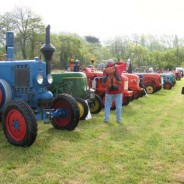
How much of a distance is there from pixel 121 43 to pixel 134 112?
63.2 metres

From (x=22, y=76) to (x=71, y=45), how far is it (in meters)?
47.9

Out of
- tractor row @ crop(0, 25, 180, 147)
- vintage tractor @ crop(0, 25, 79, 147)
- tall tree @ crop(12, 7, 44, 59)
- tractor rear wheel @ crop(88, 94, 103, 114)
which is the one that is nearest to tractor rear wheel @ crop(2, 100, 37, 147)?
tractor row @ crop(0, 25, 180, 147)

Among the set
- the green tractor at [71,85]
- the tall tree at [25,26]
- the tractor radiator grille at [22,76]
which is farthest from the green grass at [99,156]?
the tall tree at [25,26]

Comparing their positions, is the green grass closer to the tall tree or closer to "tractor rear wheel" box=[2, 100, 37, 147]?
"tractor rear wheel" box=[2, 100, 37, 147]

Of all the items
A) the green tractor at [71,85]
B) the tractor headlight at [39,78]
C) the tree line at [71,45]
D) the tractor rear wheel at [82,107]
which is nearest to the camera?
the tractor headlight at [39,78]

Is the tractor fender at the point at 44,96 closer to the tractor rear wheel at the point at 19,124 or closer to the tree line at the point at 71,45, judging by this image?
the tractor rear wheel at the point at 19,124

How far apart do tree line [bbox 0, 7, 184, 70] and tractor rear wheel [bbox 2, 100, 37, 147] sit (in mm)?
11615

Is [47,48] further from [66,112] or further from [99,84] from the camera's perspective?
[99,84]

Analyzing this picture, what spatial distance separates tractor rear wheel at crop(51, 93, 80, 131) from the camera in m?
6.44

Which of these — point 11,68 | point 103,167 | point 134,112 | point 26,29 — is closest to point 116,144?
point 103,167

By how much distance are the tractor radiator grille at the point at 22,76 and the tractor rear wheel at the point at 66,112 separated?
0.77 m

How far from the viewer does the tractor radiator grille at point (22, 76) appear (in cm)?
613

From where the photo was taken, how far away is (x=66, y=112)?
21.6ft

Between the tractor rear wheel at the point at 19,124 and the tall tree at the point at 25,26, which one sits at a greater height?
the tall tree at the point at 25,26
